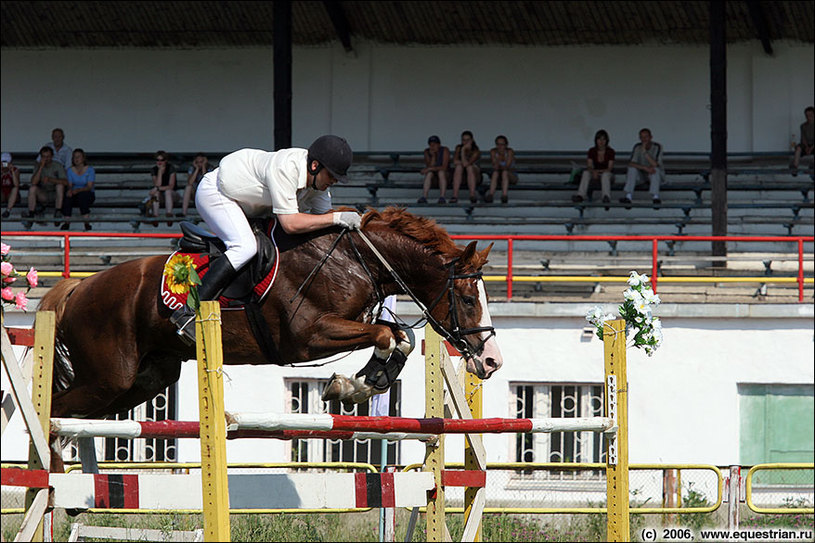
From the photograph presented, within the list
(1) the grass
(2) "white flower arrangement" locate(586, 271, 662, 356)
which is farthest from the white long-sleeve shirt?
(1) the grass

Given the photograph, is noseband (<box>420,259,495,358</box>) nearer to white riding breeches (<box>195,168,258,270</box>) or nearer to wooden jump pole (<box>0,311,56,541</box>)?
white riding breeches (<box>195,168,258,270</box>)

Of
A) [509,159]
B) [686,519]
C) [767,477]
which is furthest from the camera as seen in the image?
[509,159]

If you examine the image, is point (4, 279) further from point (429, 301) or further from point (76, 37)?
point (76, 37)

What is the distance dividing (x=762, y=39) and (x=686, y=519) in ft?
33.3

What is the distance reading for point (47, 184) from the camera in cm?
1775

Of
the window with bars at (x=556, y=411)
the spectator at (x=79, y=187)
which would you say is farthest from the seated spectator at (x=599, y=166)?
the spectator at (x=79, y=187)

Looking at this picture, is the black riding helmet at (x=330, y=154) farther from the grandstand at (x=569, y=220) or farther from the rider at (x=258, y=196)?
the grandstand at (x=569, y=220)

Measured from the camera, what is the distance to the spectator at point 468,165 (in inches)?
688

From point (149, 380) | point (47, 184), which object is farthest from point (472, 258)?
point (47, 184)

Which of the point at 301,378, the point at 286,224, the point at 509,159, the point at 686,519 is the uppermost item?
the point at 509,159

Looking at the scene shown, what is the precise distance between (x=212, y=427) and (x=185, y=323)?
5.16ft

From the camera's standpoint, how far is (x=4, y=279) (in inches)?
329

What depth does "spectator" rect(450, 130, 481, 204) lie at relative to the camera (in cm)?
1747

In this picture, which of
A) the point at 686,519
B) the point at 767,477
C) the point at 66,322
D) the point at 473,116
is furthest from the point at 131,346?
the point at 473,116
